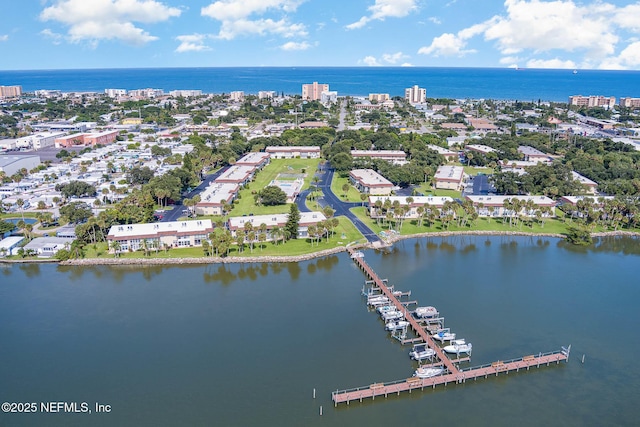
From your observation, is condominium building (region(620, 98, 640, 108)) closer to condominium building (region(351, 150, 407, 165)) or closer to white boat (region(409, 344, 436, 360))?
condominium building (region(351, 150, 407, 165))

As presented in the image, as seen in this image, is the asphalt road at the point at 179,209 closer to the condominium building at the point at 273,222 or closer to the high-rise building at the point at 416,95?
the condominium building at the point at 273,222

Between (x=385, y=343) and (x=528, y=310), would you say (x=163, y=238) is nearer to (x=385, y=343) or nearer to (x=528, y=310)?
(x=385, y=343)

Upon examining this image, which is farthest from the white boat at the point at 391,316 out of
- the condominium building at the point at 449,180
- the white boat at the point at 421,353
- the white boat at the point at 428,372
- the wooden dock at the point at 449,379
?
the condominium building at the point at 449,180

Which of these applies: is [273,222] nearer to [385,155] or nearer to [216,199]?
[216,199]

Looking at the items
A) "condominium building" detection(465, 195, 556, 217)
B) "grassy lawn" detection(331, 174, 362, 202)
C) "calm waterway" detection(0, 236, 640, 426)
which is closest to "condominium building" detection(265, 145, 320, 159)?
"grassy lawn" detection(331, 174, 362, 202)

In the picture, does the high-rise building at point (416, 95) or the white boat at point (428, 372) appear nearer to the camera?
the white boat at point (428, 372)

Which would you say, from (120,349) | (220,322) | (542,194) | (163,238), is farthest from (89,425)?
(542,194)

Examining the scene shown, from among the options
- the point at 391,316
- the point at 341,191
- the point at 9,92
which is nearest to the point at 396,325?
the point at 391,316
